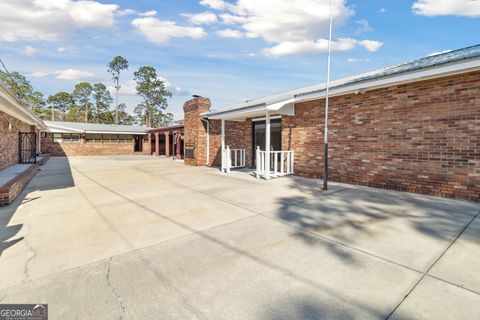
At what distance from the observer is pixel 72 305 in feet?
6.89

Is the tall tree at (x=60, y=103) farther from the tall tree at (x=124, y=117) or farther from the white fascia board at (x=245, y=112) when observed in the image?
the white fascia board at (x=245, y=112)

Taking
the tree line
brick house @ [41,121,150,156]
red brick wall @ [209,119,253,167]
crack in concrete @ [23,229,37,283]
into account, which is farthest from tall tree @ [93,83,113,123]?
crack in concrete @ [23,229,37,283]

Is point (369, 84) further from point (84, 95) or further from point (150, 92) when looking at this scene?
point (84, 95)

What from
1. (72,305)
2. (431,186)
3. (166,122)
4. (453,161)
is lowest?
(72,305)

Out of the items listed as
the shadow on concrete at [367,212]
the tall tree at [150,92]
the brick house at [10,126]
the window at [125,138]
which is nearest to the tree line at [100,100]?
the tall tree at [150,92]

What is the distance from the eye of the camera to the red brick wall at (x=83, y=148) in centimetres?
2305

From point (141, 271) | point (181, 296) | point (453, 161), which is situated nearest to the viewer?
point (181, 296)

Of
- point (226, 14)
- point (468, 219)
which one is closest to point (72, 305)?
point (468, 219)

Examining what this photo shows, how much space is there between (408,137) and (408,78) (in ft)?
4.91

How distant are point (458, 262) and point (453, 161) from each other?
3859 mm

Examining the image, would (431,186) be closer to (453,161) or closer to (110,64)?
(453,161)

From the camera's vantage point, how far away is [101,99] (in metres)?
48.7

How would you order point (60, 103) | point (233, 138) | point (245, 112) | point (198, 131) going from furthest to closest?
point (60, 103), point (198, 131), point (233, 138), point (245, 112)

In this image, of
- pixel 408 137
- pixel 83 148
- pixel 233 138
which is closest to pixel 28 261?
pixel 408 137
